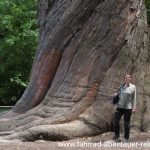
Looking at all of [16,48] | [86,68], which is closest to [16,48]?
[16,48]

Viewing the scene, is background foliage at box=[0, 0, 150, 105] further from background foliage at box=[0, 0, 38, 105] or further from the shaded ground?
the shaded ground

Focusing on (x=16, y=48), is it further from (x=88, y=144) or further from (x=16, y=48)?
(x=88, y=144)

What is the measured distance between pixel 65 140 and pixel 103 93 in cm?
164

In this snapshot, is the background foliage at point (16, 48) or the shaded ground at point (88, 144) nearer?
the shaded ground at point (88, 144)

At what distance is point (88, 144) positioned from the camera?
33.0 feet

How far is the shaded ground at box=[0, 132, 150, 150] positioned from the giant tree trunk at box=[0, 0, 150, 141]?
15.3 inches

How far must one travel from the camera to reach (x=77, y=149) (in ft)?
30.0

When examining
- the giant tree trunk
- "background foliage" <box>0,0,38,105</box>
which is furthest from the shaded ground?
"background foliage" <box>0,0,38,105</box>

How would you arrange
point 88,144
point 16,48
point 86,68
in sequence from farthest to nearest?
point 16,48, point 86,68, point 88,144

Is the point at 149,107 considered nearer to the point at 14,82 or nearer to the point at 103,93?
the point at 103,93

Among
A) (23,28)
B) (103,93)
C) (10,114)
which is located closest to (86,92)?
(103,93)

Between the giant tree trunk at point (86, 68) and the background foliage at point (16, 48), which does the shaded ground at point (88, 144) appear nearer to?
the giant tree trunk at point (86, 68)

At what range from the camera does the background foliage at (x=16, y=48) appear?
2848 cm

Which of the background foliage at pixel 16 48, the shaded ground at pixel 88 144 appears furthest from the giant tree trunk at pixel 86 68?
the background foliage at pixel 16 48
